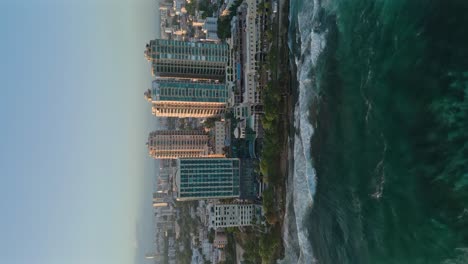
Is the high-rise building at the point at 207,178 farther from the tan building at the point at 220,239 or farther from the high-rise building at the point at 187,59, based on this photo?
the high-rise building at the point at 187,59

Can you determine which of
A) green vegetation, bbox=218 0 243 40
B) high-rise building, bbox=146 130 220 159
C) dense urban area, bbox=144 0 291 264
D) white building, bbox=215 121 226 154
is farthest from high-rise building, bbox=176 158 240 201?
green vegetation, bbox=218 0 243 40

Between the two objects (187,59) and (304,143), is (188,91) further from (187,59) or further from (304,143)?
(304,143)

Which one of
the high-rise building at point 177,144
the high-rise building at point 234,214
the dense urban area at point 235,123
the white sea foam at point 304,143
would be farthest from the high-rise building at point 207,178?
the white sea foam at point 304,143

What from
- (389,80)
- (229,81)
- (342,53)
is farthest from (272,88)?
(389,80)

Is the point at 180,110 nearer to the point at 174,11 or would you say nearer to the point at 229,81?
the point at 229,81

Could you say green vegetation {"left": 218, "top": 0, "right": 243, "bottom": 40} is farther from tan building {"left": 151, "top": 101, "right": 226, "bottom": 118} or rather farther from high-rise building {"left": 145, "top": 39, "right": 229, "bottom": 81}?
tan building {"left": 151, "top": 101, "right": 226, "bottom": 118}
